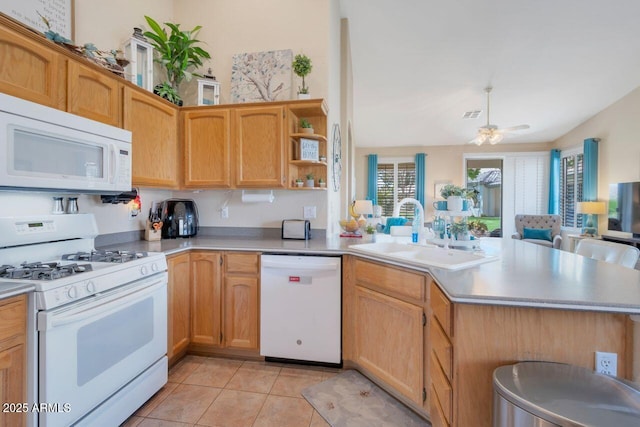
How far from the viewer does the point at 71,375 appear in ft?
4.10

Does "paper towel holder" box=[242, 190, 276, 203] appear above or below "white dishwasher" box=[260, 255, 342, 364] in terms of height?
above

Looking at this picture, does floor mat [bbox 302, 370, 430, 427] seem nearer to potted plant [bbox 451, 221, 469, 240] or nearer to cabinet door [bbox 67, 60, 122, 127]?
potted plant [bbox 451, 221, 469, 240]

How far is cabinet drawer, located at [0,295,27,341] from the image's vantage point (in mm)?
1065

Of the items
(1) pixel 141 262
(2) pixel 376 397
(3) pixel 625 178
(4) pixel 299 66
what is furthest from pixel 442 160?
(1) pixel 141 262

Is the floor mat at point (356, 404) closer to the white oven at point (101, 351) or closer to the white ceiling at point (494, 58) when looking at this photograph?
the white oven at point (101, 351)

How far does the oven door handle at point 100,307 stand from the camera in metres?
1.16

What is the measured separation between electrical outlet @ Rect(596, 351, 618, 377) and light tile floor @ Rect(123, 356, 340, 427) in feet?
4.22

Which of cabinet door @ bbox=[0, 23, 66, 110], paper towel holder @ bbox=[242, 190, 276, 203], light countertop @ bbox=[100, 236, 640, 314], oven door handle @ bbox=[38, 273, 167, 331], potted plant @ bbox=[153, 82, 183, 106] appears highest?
potted plant @ bbox=[153, 82, 183, 106]

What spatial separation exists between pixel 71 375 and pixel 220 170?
5.40ft

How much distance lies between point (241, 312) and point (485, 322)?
167cm

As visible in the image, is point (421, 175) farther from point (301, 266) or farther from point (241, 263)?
point (241, 263)

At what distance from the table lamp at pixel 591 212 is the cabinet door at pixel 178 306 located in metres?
6.57

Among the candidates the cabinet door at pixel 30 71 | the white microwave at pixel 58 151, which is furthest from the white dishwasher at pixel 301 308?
the cabinet door at pixel 30 71

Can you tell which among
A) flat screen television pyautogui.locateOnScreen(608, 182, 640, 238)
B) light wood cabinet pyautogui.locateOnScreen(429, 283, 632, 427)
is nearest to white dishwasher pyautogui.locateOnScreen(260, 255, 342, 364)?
light wood cabinet pyautogui.locateOnScreen(429, 283, 632, 427)
